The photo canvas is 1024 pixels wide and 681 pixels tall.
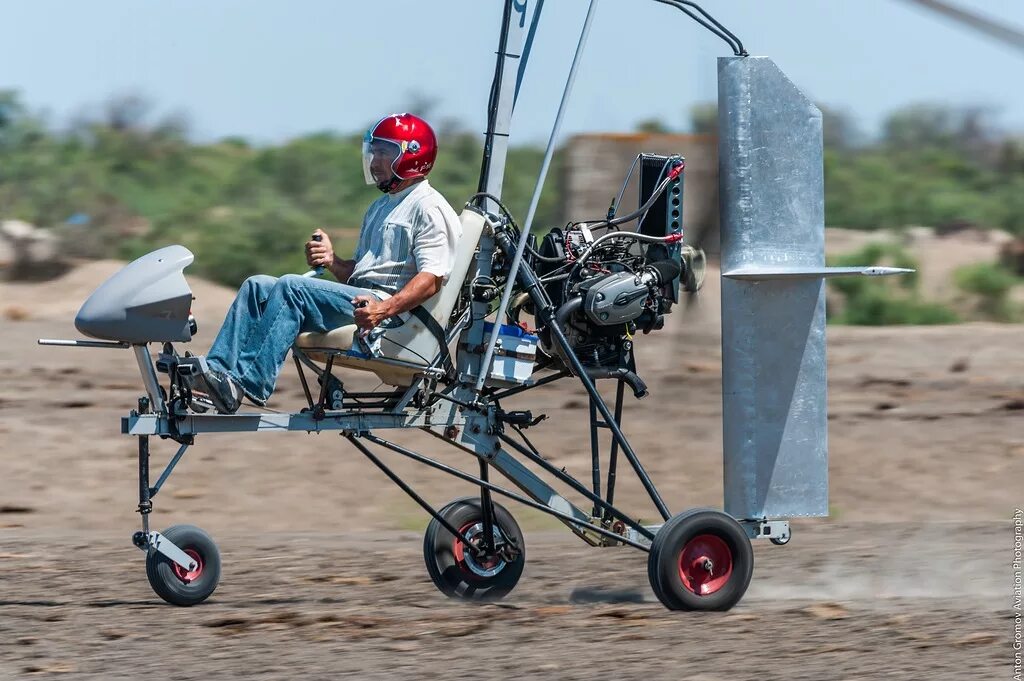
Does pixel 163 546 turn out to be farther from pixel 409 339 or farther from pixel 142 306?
pixel 409 339

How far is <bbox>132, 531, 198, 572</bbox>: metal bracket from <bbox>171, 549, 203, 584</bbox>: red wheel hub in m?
0.10

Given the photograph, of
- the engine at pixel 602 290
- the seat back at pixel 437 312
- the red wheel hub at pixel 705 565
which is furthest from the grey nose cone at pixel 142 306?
the red wheel hub at pixel 705 565

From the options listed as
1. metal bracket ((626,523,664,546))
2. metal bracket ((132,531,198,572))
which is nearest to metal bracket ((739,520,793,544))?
metal bracket ((626,523,664,546))

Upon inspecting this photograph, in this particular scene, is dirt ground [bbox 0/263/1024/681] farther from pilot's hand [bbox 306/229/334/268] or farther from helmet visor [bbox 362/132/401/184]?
helmet visor [bbox 362/132/401/184]

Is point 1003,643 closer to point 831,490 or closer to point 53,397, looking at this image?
point 831,490

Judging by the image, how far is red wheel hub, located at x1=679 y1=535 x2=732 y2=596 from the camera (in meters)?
7.56

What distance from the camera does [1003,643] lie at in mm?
6812

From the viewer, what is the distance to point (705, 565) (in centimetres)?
758

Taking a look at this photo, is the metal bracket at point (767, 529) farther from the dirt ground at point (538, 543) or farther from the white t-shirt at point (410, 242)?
the white t-shirt at point (410, 242)

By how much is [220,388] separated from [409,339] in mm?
921

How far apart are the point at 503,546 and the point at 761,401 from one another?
5.50ft

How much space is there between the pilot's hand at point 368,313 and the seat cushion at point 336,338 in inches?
2.9

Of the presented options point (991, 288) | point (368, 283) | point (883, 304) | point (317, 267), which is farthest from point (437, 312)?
point (991, 288)

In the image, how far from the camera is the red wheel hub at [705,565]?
756 cm
